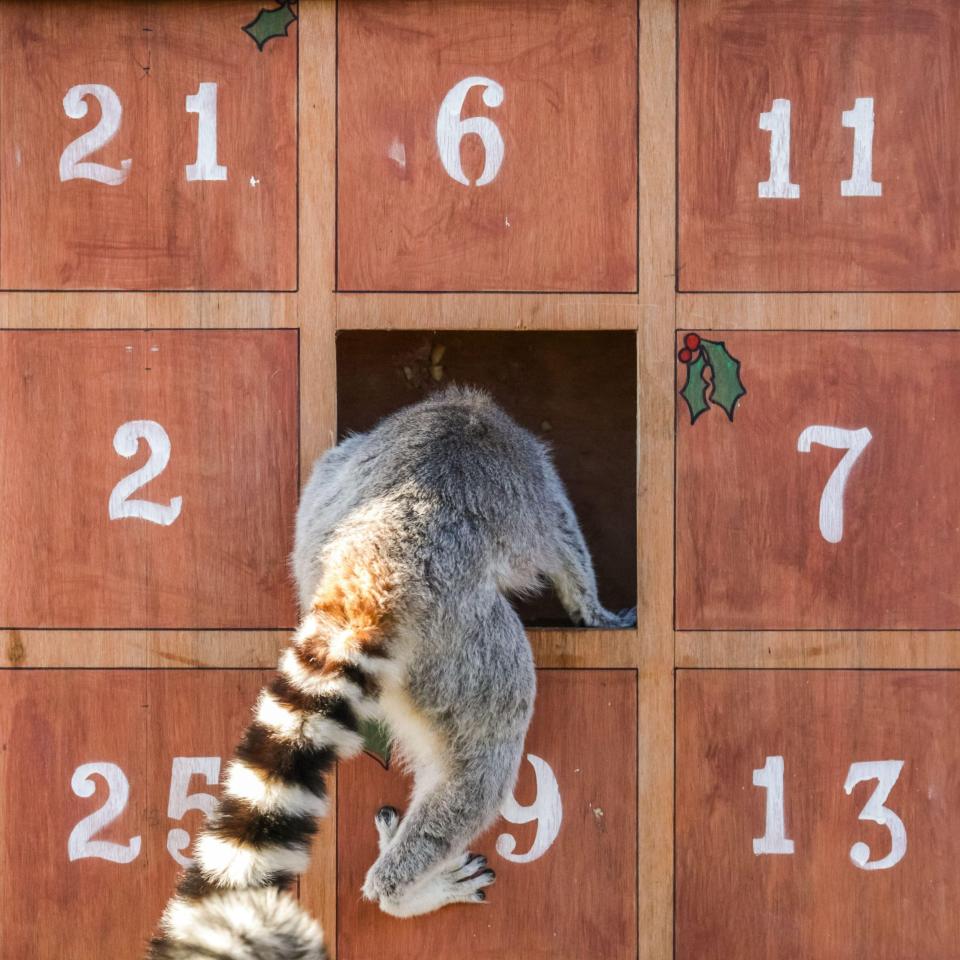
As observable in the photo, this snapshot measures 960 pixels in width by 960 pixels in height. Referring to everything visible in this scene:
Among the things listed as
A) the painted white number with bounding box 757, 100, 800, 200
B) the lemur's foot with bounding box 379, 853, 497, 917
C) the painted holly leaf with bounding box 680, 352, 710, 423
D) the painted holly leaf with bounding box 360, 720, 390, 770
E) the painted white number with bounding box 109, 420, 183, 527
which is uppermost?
the painted white number with bounding box 757, 100, 800, 200

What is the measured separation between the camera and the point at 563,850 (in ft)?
10.7

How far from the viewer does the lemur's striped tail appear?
2379 millimetres

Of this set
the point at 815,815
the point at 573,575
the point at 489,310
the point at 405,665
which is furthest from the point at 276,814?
the point at 815,815

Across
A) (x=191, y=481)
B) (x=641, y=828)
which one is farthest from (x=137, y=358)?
(x=641, y=828)

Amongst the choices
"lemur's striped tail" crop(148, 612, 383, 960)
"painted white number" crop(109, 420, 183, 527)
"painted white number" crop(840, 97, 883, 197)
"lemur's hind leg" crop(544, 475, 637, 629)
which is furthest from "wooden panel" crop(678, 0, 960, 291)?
"painted white number" crop(109, 420, 183, 527)

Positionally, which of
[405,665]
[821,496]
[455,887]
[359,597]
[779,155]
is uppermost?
[779,155]

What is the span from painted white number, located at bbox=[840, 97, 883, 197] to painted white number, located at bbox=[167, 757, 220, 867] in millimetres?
2853

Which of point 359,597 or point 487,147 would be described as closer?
point 359,597

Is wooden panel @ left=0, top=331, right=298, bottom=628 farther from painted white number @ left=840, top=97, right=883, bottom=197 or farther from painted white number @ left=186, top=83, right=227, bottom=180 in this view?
painted white number @ left=840, top=97, right=883, bottom=197

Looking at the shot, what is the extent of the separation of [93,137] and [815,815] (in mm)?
3315

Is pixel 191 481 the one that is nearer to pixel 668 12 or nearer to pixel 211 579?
pixel 211 579

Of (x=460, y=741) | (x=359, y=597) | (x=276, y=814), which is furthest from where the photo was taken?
(x=460, y=741)

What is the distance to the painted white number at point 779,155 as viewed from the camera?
10.5ft

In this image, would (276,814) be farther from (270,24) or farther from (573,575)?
(270,24)
